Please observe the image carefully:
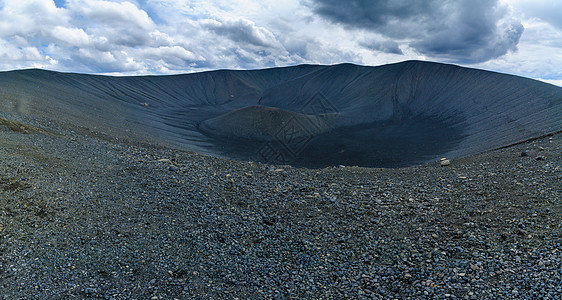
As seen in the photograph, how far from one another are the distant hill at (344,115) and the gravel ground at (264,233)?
16482 millimetres

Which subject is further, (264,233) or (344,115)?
(344,115)

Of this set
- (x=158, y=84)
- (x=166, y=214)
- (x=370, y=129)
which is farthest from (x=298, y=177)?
(x=158, y=84)

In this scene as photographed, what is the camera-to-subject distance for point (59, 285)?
20.2ft

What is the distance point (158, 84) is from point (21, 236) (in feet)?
322

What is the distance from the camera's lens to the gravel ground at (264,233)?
6355 mm

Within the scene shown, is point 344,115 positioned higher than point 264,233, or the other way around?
point 344,115

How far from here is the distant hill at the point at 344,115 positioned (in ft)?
104

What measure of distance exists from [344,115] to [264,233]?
2056 inches

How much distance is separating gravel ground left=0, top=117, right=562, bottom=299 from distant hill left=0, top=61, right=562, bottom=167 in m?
16.5

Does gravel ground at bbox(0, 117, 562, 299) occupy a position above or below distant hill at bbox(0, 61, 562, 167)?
below

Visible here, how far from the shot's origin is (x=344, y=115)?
5900cm

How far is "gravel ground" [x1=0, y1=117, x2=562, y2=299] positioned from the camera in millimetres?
6355

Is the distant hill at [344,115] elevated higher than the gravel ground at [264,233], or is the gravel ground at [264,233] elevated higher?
the distant hill at [344,115]

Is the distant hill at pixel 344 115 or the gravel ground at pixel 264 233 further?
the distant hill at pixel 344 115
